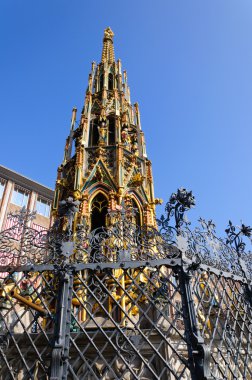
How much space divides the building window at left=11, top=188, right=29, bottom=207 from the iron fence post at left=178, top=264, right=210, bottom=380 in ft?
84.8

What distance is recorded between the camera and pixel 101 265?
6445 millimetres

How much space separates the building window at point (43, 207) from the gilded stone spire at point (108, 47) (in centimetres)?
1599

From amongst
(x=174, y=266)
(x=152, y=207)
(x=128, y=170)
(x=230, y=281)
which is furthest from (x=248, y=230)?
(x=128, y=170)

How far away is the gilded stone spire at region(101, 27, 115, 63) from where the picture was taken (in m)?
22.9

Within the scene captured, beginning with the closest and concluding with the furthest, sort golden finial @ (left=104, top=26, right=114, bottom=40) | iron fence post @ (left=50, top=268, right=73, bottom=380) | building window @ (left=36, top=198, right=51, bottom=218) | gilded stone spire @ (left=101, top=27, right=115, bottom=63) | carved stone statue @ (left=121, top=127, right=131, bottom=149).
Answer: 1. iron fence post @ (left=50, top=268, right=73, bottom=380)
2. carved stone statue @ (left=121, top=127, right=131, bottom=149)
3. gilded stone spire @ (left=101, top=27, right=115, bottom=63)
4. golden finial @ (left=104, top=26, right=114, bottom=40)
5. building window @ (left=36, top=198, right=51, bottom=218)

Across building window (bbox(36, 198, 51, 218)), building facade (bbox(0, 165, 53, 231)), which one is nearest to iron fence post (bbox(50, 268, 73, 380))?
building facade (bbox(0, 165, 53, 231))

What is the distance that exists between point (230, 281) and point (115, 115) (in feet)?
38.8

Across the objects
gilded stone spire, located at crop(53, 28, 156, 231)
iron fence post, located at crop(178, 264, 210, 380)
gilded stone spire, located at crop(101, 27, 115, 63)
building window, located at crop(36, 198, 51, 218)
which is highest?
gilded stone spire, located at crop(101, 27, 115, 63)

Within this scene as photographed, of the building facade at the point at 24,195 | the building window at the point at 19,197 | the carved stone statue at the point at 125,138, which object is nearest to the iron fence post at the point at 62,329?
the carved stone statue at the point at 125,138

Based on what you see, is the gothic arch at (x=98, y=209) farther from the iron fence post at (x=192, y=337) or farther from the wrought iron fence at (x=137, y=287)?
the iron fence post at (x=192, y=337)

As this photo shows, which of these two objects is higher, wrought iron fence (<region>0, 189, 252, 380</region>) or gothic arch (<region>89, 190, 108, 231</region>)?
gothic arch (<region>89, 190, 108, 231</region>)

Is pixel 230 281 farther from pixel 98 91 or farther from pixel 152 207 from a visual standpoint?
pixel 98 91

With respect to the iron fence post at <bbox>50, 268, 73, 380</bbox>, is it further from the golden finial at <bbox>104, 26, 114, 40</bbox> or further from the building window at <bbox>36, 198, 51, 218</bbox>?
Result: the building window at <bbox>36, 198, 51, 218</bbox>

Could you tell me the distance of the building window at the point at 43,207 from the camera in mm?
31322
